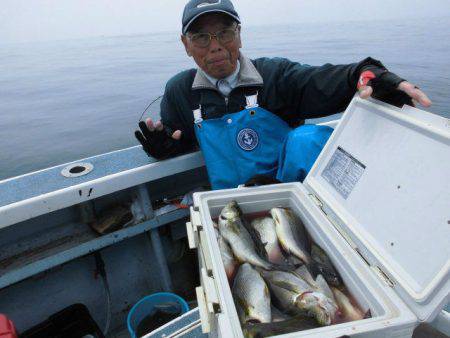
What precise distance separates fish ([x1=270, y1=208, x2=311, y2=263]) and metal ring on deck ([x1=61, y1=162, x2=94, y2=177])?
4.71 ft

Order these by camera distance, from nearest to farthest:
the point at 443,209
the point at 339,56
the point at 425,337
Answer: the point at 443,209
the point at 425,337
the point at 339,56

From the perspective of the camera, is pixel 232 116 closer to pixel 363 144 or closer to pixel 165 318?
pixel 363 144

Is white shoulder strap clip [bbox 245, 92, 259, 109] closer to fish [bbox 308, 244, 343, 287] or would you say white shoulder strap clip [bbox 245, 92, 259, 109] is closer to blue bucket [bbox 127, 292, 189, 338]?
fish [bbox 308, 244, 343, 287]

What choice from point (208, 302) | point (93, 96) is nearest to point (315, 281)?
point (208, 302)

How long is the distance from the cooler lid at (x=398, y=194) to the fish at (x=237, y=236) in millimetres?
407

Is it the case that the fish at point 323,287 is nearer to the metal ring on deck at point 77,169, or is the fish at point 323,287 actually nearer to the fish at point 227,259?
the fish at point 227,259

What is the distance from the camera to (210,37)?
7.09 ft

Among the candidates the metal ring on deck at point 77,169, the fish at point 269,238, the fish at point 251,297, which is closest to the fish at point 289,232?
the fish at point 269,238

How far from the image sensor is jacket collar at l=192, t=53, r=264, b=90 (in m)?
2.25

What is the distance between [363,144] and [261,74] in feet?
3.68

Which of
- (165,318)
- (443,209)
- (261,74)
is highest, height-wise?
(261,74)

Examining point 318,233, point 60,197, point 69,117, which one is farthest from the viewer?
point 69,117

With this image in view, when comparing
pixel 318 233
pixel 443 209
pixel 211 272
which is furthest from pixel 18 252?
pixel 443 209

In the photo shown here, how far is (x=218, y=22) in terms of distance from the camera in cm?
214
